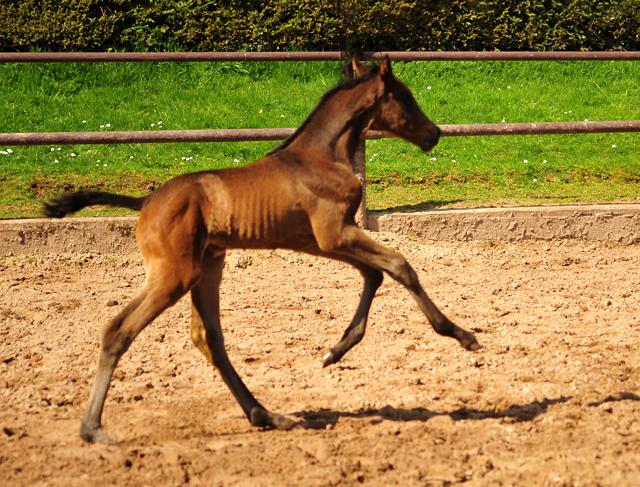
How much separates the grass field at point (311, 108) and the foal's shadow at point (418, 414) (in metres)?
3.54

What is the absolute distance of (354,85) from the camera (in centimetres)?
373

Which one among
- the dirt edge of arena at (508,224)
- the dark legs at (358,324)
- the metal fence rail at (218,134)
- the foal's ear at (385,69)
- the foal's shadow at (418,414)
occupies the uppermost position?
the foal's ear at (385,69)

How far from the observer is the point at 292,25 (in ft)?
32.2

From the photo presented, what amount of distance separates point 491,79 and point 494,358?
22.6 feet

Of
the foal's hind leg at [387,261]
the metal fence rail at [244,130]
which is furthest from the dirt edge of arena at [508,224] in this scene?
the foal's hind leg at [387,261]

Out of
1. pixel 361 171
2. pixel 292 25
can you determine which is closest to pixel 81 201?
pixel 361 171

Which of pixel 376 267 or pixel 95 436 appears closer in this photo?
pixel 95 436

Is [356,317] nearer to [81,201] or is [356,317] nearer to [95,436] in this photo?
[95,436]

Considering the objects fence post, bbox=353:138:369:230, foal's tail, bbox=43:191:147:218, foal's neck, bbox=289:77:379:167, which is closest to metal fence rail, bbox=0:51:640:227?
fence post, bbox=353:138:369:230

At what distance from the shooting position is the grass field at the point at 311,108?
733 centimetres

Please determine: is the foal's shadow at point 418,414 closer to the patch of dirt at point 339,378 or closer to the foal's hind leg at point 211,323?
the patch of dirt at point 339,378

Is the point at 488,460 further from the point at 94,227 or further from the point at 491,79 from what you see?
the point at 491,79

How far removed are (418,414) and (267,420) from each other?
0.74m

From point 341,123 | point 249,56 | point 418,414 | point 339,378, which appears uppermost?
point 341,123
